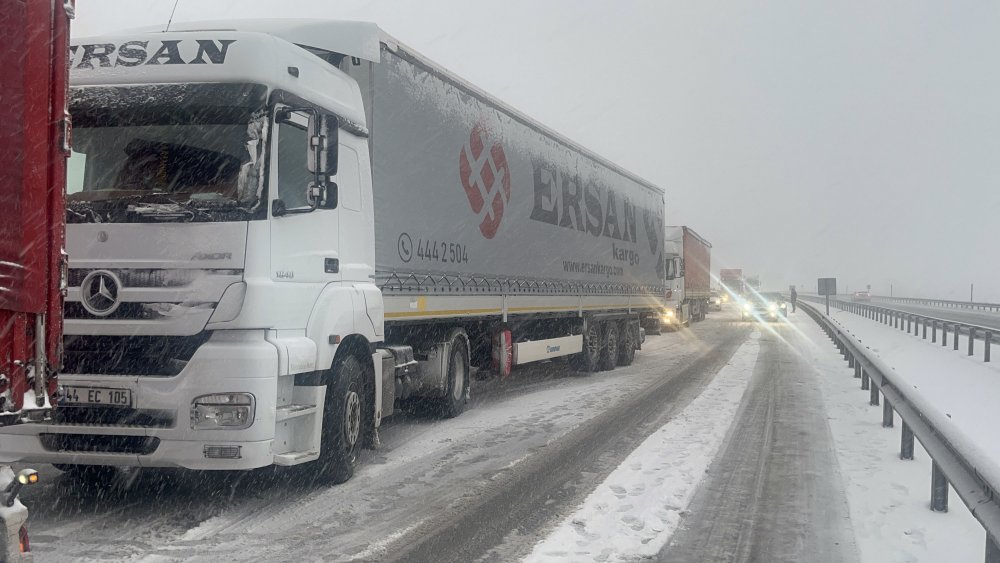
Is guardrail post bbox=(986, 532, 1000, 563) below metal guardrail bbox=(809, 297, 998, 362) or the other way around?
below

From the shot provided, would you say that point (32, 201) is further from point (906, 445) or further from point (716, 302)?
point (716, 302)

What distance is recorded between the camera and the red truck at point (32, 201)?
3.34 m

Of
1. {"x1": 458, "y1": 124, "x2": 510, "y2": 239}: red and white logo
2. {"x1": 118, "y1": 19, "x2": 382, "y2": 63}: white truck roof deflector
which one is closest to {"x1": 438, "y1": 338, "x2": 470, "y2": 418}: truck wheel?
{"x1": 458, "y1": 124, "x2": 510, "y2": 239}: red and white logo

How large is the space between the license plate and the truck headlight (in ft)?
1.43

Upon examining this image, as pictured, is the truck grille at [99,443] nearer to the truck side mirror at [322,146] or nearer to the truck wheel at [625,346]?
the truck side mirror at [322,146]

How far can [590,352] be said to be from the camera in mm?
15305

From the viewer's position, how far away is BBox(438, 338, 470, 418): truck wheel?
31.1 ft

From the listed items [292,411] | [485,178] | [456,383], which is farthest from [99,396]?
[485,178]

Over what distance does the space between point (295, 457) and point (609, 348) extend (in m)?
11.2

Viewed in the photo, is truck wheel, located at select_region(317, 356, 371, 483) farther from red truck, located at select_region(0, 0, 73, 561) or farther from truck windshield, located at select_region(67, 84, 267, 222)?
red truck, located at select_region(0, 0, 73, 561)

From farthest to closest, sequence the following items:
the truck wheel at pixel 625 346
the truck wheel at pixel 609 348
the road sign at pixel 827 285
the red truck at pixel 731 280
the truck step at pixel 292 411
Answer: the red truck at pixel 731 280, the road sign at pixel 827 285, the truck wheel at pixel 625 346, the truck wheel at pixel 609 348, the truck step at pixel 292 411

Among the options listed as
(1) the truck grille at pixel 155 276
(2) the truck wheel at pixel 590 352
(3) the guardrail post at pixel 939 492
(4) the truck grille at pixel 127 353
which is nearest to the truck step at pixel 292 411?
(4) the truck grille at pixel 127 353

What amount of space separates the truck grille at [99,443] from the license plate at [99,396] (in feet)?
0.70

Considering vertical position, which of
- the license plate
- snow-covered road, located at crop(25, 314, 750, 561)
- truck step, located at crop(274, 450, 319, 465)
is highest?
the license plate
